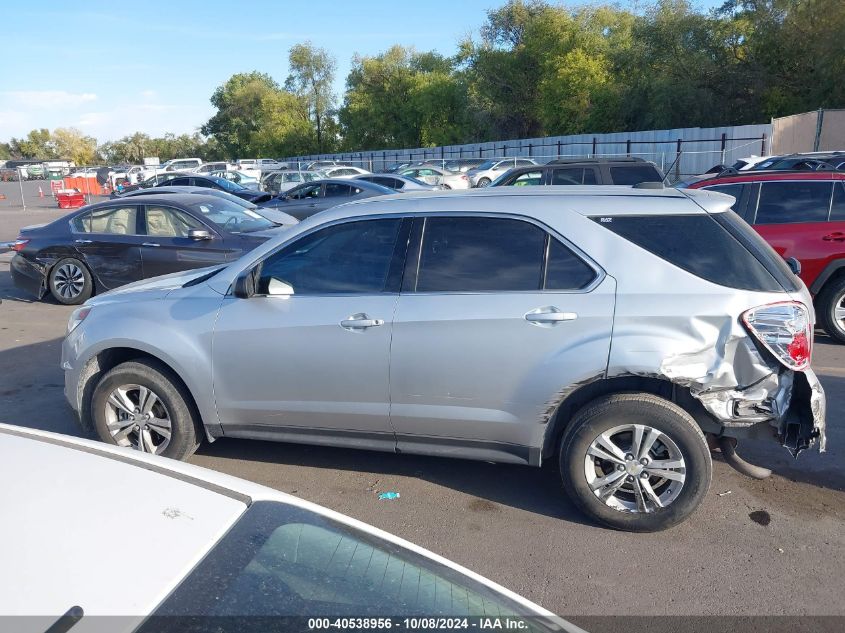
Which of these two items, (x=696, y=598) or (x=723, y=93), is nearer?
(x=696, y=598)

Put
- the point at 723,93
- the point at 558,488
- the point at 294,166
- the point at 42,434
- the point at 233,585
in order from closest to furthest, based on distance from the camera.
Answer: the point at 233,585 → the point at 42,434 → the point at 558,488 → the point at 723,93 → the point at 294,166

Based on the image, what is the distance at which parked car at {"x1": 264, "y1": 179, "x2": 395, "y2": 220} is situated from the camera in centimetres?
1673

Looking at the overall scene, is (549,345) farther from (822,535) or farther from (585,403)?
(822,535)

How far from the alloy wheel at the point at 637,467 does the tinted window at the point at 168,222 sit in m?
7.33

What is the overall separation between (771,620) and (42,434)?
10.2ft

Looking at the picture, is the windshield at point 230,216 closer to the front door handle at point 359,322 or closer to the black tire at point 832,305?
the front door handle at point 359,322

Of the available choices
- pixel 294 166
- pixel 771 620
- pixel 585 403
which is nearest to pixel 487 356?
pixel 585 403

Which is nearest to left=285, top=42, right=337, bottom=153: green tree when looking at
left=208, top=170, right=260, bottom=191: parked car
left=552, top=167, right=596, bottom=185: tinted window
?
left=208, top=170, right=260, bottom=191: parked car

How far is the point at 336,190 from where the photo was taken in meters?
17.3

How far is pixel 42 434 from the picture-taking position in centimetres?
214

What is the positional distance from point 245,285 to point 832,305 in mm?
6464

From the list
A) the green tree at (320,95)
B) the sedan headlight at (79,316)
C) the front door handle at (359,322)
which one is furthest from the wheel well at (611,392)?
the green tree at (320,95)

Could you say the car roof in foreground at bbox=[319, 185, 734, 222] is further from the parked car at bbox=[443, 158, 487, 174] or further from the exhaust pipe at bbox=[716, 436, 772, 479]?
the parked car at bbox=[443, 158, 487, 174]

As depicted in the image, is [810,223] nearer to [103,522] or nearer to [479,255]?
[479,255]
